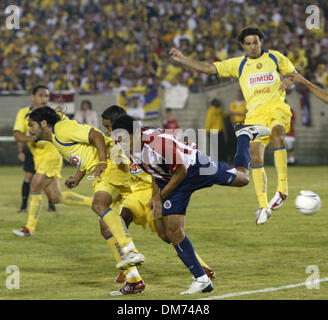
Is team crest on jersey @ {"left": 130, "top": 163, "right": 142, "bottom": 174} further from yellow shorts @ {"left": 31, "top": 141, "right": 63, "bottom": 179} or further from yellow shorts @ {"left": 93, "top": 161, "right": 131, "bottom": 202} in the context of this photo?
yellow shorts @ {"left": 31, "top": 141, "right": 63, "bottom": 179}

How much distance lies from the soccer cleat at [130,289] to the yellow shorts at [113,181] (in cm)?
98

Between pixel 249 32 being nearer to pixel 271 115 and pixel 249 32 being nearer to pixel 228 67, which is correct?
pixel 228 67

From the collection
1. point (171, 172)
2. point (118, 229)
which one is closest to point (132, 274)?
point (118, 229)

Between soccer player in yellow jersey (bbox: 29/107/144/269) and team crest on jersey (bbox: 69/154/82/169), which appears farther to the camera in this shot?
team crest on jersey (bbox: 69/154/82/169)

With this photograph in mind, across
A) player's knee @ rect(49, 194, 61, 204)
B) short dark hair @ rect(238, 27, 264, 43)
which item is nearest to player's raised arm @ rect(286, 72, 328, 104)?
short dark hair @ rect(238, 27, 264, 43)

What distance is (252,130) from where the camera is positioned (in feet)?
31.6

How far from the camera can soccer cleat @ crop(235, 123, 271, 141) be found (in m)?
9.43

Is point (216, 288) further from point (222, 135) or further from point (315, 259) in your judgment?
point (222, 135)

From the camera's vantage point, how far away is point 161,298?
6.79 metres

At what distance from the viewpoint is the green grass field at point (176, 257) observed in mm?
7199

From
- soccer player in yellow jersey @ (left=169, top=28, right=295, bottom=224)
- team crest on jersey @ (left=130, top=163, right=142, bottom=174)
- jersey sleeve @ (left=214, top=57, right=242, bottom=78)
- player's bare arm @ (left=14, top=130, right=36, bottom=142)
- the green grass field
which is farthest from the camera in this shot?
player's bare arm @ (left=14, top=130, right=36, bottom=142)

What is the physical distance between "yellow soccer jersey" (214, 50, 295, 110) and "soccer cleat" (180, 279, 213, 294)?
4067 millimetres

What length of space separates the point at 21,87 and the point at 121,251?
18.4 metres

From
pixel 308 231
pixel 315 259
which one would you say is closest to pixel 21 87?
pixel 308 231
